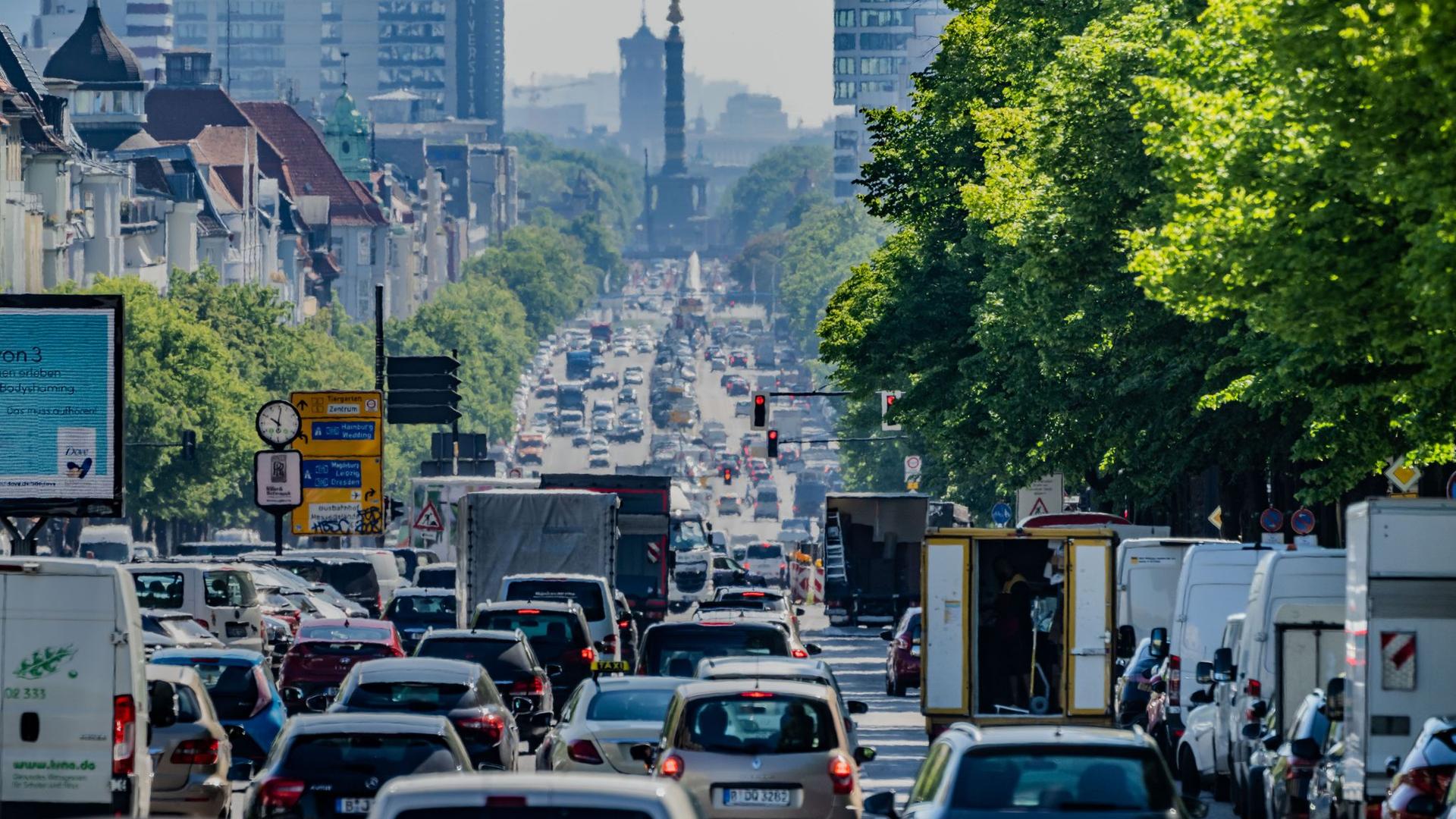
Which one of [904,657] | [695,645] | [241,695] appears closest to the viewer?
[241,695]

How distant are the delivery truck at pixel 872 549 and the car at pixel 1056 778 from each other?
48.4 m

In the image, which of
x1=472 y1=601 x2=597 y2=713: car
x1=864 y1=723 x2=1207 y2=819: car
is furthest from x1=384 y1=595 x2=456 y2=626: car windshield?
x1=864 y1=723 x2=1207 y2=819: car

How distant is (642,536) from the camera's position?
194 feet

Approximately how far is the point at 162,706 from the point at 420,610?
83.0ft

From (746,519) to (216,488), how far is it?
76.1 m

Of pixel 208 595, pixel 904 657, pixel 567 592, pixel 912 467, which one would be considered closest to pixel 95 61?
pixel 912 467

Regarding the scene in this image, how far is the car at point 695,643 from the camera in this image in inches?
1125

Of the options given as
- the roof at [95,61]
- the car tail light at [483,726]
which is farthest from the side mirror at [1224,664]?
the roof at [95,61]

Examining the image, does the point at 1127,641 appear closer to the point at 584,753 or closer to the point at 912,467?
the point at 584,753

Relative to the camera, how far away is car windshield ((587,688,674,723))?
23.4 m

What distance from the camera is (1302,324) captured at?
83.0ft

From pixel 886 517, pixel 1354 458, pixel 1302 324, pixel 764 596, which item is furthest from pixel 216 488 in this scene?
pixel 1302 324

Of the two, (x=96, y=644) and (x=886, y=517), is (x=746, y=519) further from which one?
(x=96, y=644)

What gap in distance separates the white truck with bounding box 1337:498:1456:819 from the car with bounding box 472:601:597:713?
15.7m
